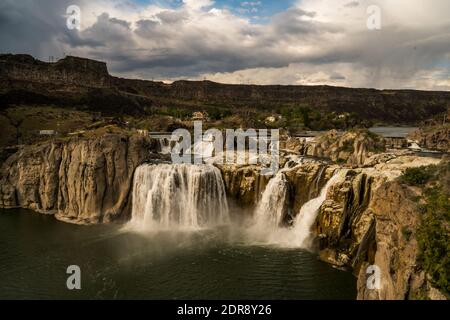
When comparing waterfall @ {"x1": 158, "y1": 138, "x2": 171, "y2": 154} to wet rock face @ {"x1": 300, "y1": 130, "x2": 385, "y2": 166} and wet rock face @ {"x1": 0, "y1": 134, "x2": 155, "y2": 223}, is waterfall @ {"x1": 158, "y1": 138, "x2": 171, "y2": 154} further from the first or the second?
wet rock face @ {"x1": 300, "y1": 130, "x2": 385, "y2": 166}

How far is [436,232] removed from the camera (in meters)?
16.8

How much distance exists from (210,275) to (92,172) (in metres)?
19.4

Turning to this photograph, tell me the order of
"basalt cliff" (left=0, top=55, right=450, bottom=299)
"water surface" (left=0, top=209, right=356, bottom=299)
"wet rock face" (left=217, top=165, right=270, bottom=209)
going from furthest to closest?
"wet rock face" (left=217, top=165, right=270, bottom=209) → "water surface" (left=0, top=209, right=356, bottom=299) → "basalt cliff" (left=0, top=55, right=450, bottom=299)

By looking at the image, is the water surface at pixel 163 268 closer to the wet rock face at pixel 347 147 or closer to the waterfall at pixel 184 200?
the waterfall at pixel 184 200

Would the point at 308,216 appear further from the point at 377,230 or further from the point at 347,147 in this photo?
the point at 347,147

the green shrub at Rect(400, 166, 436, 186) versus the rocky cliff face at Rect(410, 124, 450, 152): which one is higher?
the rocky cliff face at Rect(410, 124, 450, 152)

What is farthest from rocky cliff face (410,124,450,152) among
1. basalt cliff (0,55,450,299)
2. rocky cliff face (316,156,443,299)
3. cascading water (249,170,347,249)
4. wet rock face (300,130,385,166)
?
cascading water (249,170,347,249)

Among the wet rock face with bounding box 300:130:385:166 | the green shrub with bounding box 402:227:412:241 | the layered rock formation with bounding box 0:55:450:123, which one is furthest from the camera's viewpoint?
the layered rock formation with bounding box 0:55:450:123

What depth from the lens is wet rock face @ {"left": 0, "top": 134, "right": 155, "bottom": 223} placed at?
3875 centimetres

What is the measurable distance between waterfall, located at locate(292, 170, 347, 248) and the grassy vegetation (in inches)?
402

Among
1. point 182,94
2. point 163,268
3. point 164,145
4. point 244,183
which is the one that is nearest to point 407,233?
point 163,268

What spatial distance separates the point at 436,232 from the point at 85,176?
3255 centimetres

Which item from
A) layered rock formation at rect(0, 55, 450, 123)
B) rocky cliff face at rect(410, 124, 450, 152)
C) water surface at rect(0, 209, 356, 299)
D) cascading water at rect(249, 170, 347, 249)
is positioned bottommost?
water surface at rect(0, 209, 356, 299)
